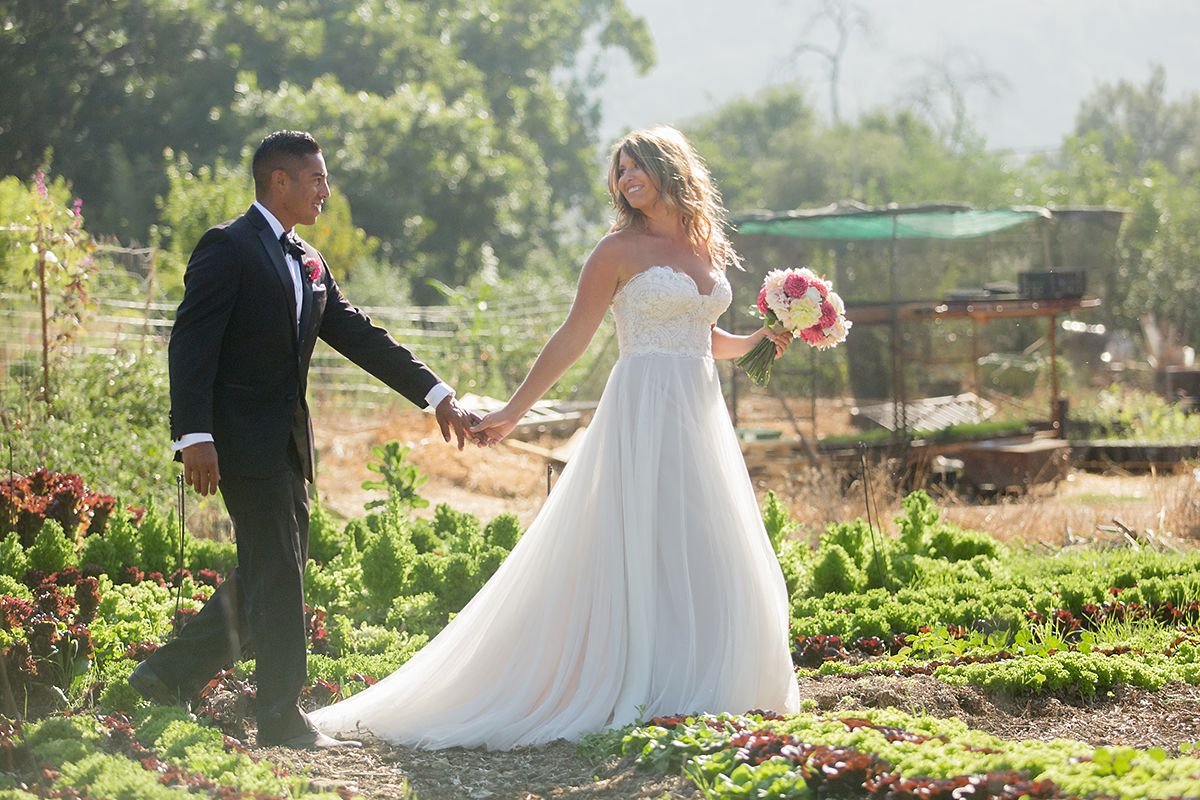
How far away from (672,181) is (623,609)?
150cm

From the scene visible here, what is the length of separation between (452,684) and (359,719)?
1.08 feet

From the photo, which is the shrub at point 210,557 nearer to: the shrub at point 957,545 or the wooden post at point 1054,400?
the shrub at point 957,545

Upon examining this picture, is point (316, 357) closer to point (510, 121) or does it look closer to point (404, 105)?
point (404, 105)

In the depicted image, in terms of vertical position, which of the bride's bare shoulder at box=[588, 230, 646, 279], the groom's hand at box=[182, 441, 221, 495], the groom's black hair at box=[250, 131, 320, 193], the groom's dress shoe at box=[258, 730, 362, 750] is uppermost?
the groom's black hair at box=[250, 131, 320, 193]

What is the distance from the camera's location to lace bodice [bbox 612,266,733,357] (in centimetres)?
484

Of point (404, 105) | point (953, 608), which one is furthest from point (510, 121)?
point (953, 608)

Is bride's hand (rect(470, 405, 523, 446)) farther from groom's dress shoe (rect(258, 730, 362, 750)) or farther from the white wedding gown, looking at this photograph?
groom's dress shoe (rect(258, 730, 362, 750))

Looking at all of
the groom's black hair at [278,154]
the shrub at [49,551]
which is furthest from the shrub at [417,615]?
the groom's black hair at [278,154]

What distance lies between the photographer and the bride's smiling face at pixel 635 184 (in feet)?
16.0

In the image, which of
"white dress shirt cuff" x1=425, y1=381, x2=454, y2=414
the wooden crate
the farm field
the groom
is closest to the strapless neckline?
"white dress shirt cuff" x1=425, y1=381, x2=454, y2=414

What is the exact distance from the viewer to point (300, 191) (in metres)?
4.32

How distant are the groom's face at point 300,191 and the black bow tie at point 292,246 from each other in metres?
0.05

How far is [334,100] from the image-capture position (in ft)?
95.0

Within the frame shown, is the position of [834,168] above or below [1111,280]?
above
